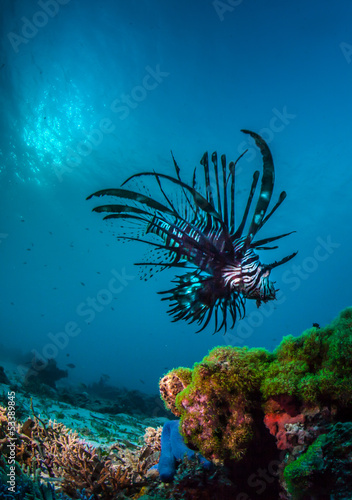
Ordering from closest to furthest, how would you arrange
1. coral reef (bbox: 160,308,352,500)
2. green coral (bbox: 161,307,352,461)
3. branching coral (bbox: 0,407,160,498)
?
coral reef (bbox: 160,308,352,500) → green coral (bbox: 161,307,352,461) → branching coral (bbox: 0,407,160,498)

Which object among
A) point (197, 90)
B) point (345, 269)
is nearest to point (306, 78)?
point (197, 90)

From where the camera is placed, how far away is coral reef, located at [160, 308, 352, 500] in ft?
7.10

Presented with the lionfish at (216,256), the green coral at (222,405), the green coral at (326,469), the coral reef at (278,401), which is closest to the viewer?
the green coral at (326,469)

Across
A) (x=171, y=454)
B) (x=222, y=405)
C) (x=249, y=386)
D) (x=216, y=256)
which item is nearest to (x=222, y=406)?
(x=222, y=405)

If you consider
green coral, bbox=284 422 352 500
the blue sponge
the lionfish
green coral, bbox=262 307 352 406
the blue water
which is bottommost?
green coral, bbox=284 422 352 500

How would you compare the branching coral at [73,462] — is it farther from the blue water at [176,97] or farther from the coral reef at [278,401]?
the blue water at [176,97]

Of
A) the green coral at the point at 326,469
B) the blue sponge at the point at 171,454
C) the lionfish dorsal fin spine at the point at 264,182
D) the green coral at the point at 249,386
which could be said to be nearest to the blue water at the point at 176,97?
the lionfish dorsal fin spine at the point at 264,182

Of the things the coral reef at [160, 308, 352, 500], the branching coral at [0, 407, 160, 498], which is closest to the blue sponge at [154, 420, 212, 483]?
the coral reef at [160, 308, 352, 500]

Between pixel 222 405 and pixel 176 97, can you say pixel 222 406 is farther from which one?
pixel 176 97

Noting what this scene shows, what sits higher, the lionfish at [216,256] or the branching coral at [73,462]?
the lionfish at [216,256]

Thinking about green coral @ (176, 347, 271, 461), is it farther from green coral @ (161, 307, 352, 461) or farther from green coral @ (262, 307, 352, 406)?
green coral @ (262, 307, 352, 406)

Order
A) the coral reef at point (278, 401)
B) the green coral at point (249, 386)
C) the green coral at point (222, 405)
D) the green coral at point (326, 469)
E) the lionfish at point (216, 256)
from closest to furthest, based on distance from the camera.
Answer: the green coral at point (326, 469) < the coral reef at point (278, 401) < the green coral at point (249, 386) < the green coral at point (222, 405) < the lionfish at point (216, 256)

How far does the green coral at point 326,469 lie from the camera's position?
5.68 ft

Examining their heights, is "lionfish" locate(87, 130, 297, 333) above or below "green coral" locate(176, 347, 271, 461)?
above
